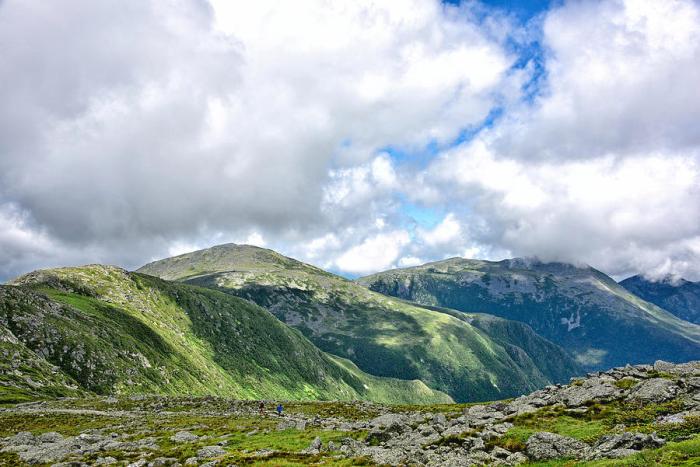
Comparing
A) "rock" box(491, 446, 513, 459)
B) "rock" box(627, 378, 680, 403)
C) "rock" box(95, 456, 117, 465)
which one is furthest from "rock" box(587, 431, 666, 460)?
"rock" box(95, 456, 117, 465)

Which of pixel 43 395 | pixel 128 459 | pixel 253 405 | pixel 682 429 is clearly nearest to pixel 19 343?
pixel 43 395

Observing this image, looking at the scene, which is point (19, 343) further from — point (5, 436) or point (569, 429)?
point (569, 429)

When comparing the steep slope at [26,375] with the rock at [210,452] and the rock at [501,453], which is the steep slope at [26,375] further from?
the rock at [501,453]

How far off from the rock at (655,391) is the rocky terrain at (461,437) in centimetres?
9

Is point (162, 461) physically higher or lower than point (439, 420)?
higher

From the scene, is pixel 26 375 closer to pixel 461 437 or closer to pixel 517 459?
pixel 461 437

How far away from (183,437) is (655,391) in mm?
53875

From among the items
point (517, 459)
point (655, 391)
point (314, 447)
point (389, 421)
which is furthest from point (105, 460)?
point (655, 391)

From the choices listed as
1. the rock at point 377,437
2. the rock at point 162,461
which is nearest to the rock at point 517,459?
the rock at point 377,437

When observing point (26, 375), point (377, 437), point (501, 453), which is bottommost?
point (377, 437)

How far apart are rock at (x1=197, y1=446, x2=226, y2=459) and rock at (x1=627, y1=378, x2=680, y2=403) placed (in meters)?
42.4

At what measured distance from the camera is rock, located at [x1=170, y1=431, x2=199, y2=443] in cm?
5241

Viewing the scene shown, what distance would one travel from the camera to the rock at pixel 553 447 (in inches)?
1271

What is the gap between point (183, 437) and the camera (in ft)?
176
